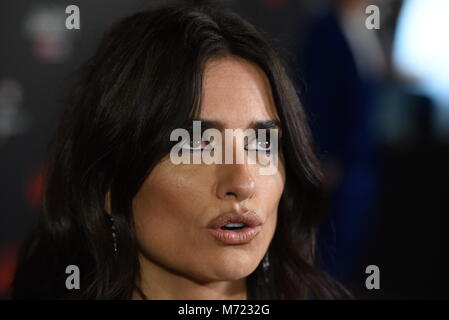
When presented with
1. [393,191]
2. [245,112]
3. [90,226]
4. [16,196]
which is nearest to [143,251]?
[90,226]

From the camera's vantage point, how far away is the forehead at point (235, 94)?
177cm

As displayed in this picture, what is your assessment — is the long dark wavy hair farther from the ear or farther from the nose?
the nose

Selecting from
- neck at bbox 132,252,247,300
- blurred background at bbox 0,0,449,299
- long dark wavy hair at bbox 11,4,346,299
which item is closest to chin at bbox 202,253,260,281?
neck at bbox 132,252,247,300

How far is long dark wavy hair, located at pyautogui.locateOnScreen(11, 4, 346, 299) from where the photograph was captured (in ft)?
5.85

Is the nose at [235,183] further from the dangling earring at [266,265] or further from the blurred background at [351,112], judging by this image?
the blurred background at [351,112]

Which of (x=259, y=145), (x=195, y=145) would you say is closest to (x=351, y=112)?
(x=259, y=145)

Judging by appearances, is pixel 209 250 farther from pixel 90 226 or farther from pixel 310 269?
pixel 310 269

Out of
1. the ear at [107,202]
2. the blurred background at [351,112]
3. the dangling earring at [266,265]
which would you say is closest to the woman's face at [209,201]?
the ear at [107,202]

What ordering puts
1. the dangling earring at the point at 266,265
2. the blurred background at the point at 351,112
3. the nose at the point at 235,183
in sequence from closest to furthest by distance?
the nose at the point at 235,183 → the dangling earring at the point at 266,265 → the blurred background at the point at 351,112

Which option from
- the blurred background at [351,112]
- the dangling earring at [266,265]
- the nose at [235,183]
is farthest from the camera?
the blurred background at [351,112]

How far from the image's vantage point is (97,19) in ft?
9.47

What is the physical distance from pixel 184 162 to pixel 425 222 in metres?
2.27


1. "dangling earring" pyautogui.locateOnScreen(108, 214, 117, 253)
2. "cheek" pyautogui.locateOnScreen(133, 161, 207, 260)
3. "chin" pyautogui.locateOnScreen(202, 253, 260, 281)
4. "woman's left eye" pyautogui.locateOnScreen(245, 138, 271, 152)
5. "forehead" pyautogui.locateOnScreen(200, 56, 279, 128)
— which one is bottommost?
"chin" pyautogui.locateOnScreen(202, 253, 260, 281)

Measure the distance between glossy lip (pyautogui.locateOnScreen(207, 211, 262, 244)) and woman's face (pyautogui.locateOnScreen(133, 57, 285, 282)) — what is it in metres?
0.01
